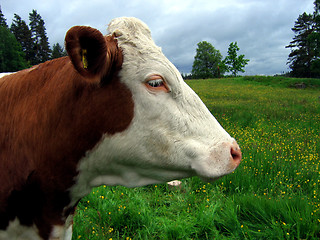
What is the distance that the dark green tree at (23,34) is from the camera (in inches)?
2322

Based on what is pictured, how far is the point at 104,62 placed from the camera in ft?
4.43

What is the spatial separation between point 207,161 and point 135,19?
3.42ft

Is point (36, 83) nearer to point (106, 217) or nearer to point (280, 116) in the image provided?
point (106, 217)

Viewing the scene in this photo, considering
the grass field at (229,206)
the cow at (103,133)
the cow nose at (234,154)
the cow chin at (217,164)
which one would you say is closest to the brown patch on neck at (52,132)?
the cow at (103,133)

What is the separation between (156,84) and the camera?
1.53 metres

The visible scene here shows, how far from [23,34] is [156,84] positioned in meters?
68.9

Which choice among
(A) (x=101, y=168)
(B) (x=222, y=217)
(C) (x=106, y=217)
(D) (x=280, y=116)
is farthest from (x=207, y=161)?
(D) (x=280, y=116)

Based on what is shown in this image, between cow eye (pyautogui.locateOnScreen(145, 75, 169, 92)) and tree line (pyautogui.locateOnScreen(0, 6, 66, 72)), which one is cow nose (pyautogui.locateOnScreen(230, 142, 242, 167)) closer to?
cow eye (pyautogui.locateOnScreen(145, 75, 169, 92))

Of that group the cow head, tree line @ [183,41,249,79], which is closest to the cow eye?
the cow head

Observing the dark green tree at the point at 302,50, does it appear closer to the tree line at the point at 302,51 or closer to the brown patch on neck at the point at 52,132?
the tree line at the point at 302,51

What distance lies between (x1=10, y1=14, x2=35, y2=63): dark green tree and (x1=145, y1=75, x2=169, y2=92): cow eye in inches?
2627

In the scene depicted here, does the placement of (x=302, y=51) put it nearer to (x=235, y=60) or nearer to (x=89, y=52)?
(x=235, y=60)

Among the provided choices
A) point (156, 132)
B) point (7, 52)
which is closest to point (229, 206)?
point (156, 132)

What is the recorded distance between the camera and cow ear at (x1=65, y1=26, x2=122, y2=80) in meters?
1.28
